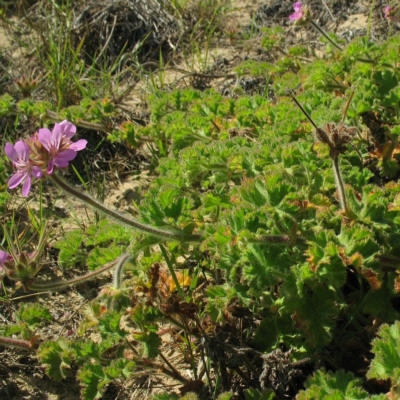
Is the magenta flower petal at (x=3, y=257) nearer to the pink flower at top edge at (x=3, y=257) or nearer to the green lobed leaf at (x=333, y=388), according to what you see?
the pink flower at top edge at (x=3, y=257)

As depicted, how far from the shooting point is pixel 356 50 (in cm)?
407

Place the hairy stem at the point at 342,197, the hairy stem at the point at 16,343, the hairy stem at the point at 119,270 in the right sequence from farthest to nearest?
the hairy stem at the point at 16,343 < the hairy stem at the point at 119,270 < the hairy stem at the point at 342,197

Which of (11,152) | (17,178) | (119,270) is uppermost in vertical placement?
(11,152)

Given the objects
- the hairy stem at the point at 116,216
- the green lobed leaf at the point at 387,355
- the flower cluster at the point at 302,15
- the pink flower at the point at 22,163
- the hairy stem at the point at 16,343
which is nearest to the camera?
the green lobed leaf at the point at 387,355

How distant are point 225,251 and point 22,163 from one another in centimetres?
98

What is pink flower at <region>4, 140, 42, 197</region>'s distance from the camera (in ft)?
8.00

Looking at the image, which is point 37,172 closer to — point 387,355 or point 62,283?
point 62,283

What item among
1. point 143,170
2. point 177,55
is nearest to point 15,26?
point 177,55

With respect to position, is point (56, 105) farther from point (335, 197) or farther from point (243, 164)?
point (335, 197)

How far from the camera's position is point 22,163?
249 cm

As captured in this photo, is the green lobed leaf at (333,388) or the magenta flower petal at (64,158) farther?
the magenta flower petal at (64,158)

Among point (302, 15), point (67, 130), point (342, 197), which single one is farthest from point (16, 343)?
point (302, 15)

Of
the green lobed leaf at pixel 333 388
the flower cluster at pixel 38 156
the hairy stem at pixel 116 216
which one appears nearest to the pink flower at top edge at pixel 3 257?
the flower cluster at pixel 38 156

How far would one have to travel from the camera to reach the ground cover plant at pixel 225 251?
2574 mm
